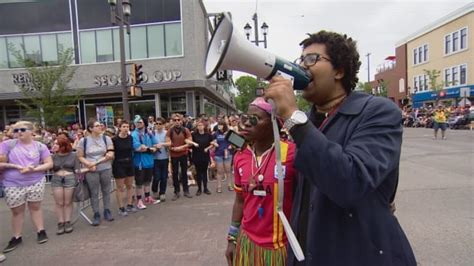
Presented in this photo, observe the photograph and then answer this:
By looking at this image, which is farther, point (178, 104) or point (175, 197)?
point (178, 104)

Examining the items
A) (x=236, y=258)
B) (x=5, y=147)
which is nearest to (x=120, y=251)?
(x=5, y=147)

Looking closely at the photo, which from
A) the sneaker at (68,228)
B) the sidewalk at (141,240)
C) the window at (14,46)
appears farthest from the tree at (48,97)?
the sneaker at (68,228)

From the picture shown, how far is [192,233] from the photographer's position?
5387 millimetres

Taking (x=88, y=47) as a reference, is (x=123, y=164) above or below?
below

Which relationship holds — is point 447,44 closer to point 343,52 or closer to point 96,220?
point 96,220

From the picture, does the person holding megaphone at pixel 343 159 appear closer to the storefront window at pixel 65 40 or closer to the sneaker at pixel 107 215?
the sneaker at pixel 107 215

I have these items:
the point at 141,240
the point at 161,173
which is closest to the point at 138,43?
the point at 161,173

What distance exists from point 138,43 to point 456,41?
34.7m

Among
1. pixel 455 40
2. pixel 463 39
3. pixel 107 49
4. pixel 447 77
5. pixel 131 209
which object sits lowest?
pixel 131 209

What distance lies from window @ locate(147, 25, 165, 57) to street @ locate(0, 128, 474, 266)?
589 inches

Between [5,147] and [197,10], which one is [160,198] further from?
[197,10]

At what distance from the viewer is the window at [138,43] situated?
70.9 feet

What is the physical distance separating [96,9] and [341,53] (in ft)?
77.5

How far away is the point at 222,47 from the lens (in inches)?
59.2
